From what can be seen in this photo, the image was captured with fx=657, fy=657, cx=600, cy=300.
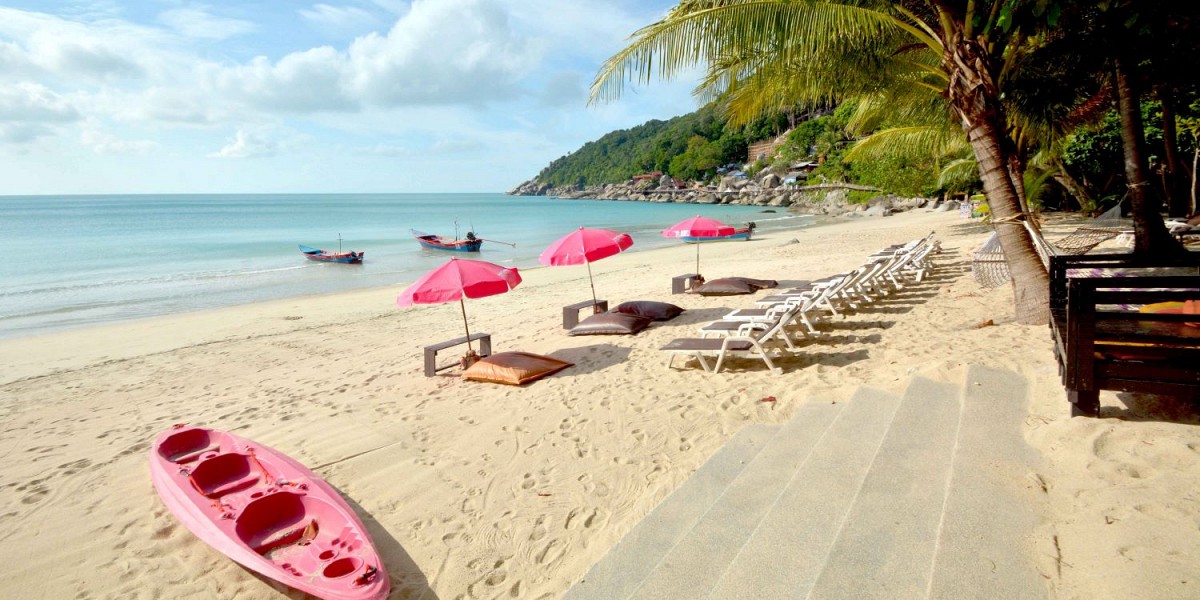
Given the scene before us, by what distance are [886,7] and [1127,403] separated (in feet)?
17.7

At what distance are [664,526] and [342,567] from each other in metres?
1.68

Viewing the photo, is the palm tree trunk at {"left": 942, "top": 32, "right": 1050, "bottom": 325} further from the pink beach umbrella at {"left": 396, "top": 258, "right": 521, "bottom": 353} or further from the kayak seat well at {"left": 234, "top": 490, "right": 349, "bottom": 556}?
the kayak seat well at {"left": 234, "top": 490, "right": 349, "bottom": 556}

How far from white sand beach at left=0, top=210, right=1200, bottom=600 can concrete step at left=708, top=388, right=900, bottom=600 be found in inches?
31.0

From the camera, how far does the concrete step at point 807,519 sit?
268 centimetres

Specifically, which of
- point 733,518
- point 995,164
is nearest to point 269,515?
point 733,518

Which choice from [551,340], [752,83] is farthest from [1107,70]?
[551,340]

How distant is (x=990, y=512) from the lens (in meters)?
2.81

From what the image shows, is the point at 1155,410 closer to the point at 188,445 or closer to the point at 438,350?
the point at 438,350

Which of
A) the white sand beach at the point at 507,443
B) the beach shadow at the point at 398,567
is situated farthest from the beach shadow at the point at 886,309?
the beach shadow at the point at 398,567

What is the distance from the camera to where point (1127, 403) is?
143 inches

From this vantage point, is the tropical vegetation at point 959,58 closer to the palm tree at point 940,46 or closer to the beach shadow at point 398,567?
the palm tree at point 940,46

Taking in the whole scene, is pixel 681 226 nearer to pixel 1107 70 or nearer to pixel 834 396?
pixel 1107 70

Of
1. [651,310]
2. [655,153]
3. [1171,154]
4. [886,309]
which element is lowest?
[886,309]

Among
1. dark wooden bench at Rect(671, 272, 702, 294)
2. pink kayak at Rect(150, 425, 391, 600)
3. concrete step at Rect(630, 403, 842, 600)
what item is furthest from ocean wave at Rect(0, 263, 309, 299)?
concrete step at Rect(630, 403, 842, 600)
